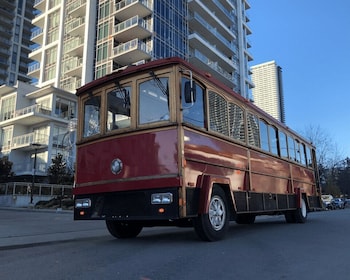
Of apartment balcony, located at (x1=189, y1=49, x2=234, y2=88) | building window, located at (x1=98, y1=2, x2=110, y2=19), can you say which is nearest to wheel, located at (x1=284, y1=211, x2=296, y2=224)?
apartment balcony, located at (x1=189, y1=49, x2=234, y2=88)

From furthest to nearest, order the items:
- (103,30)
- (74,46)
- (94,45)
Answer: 1. (74,46)
2. (94,45)
3. (103,30)

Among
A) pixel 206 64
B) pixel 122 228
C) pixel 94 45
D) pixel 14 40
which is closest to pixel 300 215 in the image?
pixel 122 228

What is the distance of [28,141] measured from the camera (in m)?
46.4

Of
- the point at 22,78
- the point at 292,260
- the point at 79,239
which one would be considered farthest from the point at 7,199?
the point at 22,78

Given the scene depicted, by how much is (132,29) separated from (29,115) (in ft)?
52.0

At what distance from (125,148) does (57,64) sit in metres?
50.1

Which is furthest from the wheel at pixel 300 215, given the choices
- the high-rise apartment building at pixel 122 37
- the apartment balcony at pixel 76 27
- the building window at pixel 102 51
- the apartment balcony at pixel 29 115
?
the apartment balcony at pixel 76 27

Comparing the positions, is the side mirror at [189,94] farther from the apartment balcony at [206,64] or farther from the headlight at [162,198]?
the apartment balcony at [206,64]

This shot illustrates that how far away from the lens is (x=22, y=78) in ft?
265

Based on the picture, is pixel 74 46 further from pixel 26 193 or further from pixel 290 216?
pixel 290 216

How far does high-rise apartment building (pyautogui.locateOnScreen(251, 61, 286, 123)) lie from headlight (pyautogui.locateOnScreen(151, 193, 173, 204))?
279ft

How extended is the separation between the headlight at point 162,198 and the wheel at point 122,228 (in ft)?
8.23

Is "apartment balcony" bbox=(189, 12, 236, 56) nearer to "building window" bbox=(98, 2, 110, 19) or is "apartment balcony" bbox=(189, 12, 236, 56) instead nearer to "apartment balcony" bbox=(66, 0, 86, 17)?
"building window" bbox=(98, 2, 110, 19)

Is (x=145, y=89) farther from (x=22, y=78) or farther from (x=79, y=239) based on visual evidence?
(x=22, y=78)
